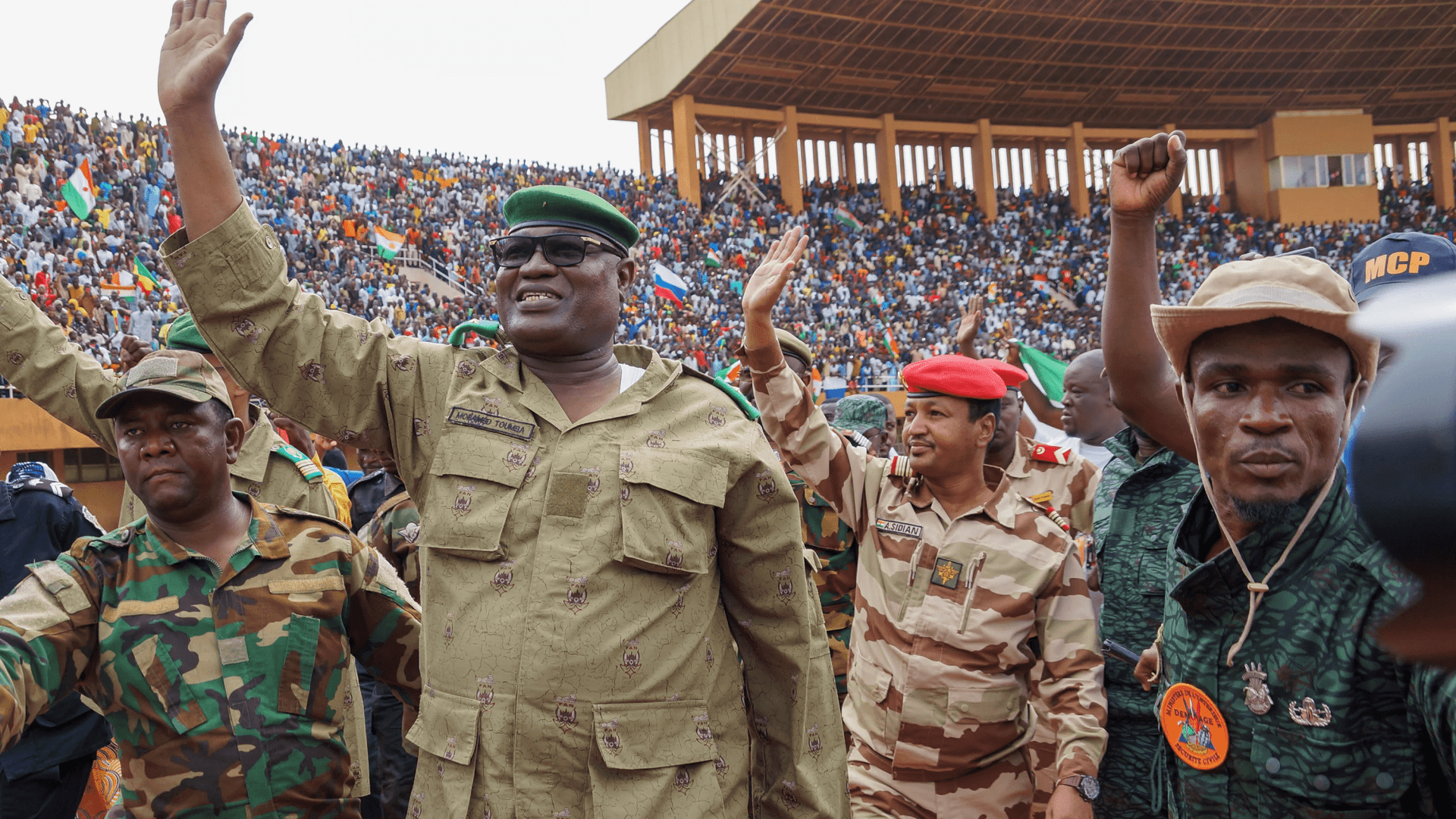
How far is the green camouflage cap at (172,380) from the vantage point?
2520 mm

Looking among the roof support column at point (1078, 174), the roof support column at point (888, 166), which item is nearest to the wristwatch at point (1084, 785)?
the roof support column at point (888, 166)

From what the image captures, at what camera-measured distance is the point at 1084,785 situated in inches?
110

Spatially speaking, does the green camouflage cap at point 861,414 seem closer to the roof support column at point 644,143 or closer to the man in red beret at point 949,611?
the man in red beret at point 949,611

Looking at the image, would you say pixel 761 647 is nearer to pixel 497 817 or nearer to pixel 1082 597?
pixel 497 817

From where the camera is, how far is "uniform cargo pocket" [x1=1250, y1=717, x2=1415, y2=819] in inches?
57.6

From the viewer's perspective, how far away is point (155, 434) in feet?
8.46

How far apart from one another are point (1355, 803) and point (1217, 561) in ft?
1.28

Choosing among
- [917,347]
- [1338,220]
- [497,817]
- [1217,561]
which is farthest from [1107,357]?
[1338,220]

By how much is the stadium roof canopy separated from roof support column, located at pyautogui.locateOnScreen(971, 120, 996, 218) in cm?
91

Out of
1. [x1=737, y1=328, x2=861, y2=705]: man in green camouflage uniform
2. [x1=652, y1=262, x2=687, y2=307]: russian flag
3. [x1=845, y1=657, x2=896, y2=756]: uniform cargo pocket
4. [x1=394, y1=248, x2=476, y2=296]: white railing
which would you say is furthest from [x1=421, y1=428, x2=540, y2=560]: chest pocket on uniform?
[x1=652, y1=262, x2=687, y2=307]: russian flag

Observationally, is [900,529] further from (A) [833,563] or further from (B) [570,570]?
(B) [570,570]

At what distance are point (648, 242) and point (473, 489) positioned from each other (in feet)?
79.0

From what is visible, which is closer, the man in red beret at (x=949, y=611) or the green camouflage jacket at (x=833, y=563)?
the man in red beret at (x=949, y=611)

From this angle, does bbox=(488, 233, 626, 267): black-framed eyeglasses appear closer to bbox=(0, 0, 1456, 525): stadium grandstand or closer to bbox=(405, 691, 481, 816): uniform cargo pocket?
bbox=(405, 691, 481, 816): uniform cargo pocket
